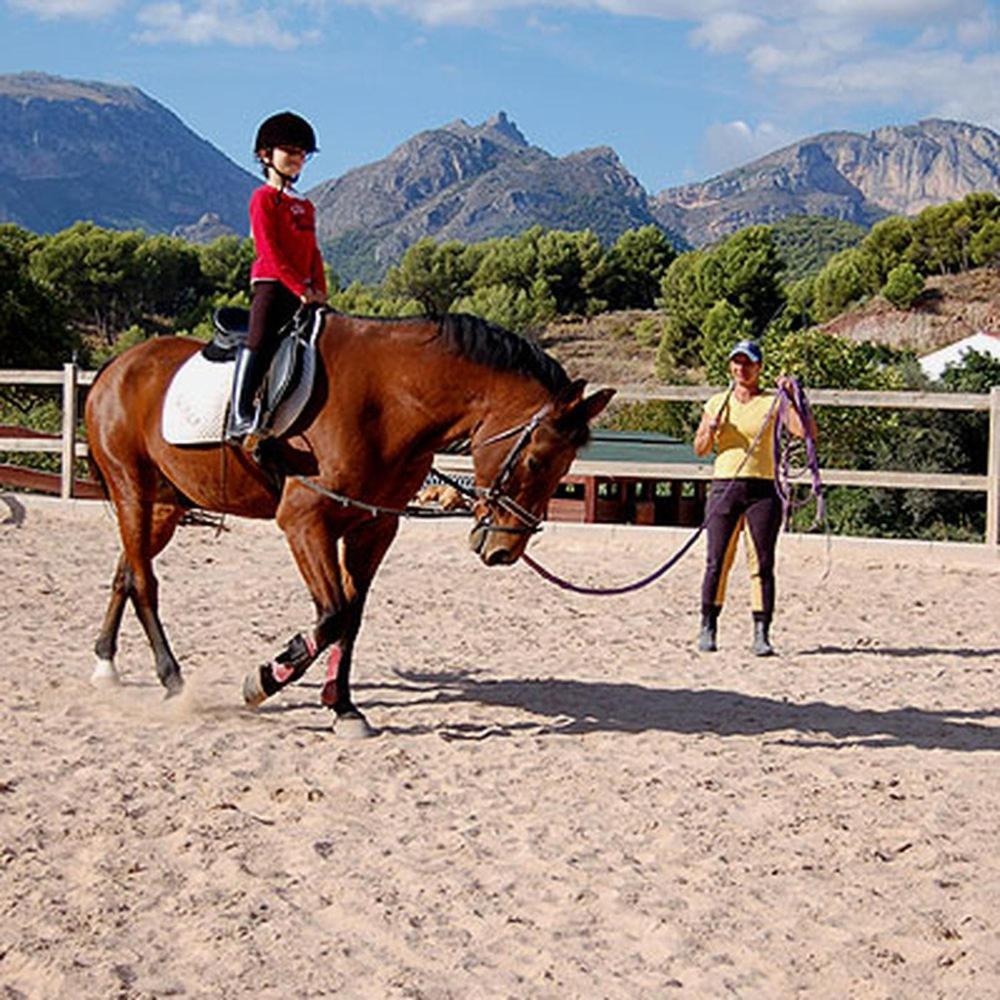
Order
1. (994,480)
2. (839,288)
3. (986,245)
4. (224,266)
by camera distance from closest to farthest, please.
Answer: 1. (994,480)
2. (839,288)
3. (986,245)
4. (224,266)

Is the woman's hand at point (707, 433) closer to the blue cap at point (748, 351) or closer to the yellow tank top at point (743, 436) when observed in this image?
the yellow tank top at point (743, 436)

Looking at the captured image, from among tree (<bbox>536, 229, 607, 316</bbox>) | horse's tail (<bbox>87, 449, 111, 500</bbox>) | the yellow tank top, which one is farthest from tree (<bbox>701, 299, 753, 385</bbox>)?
horse's tail (<bbox>87, 449, 111, 500</bbox>)

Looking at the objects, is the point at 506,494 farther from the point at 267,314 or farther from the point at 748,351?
the point at 748,351

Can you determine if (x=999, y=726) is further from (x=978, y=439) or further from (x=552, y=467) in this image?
(x=978, y=439)

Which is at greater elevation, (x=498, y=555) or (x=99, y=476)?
(x=99, y=476)

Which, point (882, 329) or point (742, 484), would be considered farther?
point (882, 329)

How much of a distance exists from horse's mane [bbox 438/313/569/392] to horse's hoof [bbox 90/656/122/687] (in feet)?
7.94

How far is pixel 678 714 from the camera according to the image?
6043 mm

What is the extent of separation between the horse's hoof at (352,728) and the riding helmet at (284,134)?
249 cm

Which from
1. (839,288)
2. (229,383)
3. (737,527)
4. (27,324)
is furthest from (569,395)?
(839,288)

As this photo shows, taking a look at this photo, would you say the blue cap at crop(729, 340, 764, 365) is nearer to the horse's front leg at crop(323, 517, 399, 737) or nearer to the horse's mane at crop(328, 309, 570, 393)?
the horse's mane at crop(328, 309, 570, 393)

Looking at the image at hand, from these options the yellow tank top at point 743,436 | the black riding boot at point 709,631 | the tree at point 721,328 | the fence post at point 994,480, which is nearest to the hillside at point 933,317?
the tree at point 721,328

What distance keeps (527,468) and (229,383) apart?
1.52 metres

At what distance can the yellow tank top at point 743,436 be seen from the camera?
7574 millimetres
